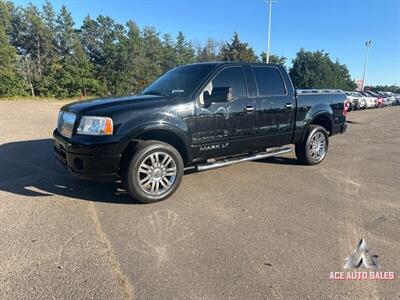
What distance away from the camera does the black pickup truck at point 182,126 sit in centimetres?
420

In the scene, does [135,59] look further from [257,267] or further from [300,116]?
[257,267]

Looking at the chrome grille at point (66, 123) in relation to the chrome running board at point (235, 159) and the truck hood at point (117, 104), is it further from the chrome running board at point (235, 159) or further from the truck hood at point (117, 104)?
the chrome running board at point (235, 159)

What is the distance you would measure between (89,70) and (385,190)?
41.0 metres

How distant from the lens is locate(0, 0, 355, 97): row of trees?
3888 centimetres

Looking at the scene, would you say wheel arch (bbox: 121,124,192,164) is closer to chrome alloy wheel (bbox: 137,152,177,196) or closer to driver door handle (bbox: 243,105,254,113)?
chrome alloy wheel (bbox: 137,152,177,196)

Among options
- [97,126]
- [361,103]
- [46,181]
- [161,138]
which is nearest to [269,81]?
[161,138]

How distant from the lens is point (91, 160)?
13.5 ft

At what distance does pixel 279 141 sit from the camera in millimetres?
6105

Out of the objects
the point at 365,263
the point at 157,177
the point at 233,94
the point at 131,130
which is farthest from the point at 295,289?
the point at 233,94

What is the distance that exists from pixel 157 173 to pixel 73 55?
147 ft

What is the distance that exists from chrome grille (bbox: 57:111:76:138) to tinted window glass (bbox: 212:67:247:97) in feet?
6.88

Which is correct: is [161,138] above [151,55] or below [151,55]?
below

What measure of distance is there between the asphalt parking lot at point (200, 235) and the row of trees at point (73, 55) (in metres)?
35.3

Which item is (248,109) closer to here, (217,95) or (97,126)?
(217,95)
